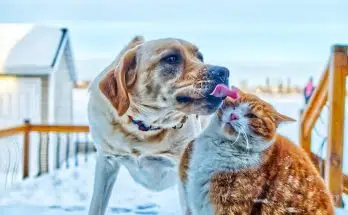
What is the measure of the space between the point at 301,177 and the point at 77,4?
648 mm

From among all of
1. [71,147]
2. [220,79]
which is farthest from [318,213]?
[71,147]

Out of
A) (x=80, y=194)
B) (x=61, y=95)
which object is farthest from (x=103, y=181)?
(x=61, y=95)

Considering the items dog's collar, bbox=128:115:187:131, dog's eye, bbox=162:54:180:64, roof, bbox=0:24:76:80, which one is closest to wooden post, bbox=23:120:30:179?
roof, bbox=0:24:76:80

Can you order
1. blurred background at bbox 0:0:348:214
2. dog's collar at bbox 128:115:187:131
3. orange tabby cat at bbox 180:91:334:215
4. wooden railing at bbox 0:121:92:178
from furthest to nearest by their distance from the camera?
wooden railing at bbox 0:121:92:178, blurred background at bbox 0:0:348:214, dog's collar at bbox 128:115:187:131, orange tabby cat at bbox 180:91:334:215

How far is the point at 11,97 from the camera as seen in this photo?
3.70 ft

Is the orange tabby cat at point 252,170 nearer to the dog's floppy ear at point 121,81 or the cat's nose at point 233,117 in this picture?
the cat's nose at point 233,117

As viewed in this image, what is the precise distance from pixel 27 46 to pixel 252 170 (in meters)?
0.64

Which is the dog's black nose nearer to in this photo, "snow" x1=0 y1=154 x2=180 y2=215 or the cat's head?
the cat's head

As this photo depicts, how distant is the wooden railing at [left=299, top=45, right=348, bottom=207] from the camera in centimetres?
96

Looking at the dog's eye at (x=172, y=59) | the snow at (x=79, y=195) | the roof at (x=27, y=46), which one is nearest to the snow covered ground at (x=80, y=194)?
the snow at (x=79, y=195)

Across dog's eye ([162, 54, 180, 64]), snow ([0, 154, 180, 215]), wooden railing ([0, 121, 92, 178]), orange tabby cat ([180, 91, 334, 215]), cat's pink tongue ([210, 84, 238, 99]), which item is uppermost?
dog's eye ([162, 54, 180, 64])

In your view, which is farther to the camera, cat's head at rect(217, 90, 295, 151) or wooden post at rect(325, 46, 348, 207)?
wooden post at rect(325, 46, 348, 207)

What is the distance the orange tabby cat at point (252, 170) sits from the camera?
73cm

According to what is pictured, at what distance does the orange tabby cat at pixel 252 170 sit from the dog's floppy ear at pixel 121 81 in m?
0.16
